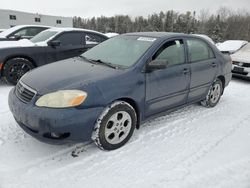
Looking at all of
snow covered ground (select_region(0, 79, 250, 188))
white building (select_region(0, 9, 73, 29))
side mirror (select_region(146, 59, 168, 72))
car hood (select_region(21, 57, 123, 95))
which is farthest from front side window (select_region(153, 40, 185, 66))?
white building (select_region(0, 9, 73, 29))

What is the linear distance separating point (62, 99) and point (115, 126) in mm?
786

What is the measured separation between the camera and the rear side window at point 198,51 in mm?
4197

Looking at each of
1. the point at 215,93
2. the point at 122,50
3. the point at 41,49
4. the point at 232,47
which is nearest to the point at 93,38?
the point at 41,49

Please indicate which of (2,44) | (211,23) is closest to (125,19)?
(211,23)

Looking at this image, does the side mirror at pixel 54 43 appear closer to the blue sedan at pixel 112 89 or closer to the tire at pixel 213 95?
the blue sedan at pixel 112 89

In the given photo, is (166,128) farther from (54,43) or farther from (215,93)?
(54,43)

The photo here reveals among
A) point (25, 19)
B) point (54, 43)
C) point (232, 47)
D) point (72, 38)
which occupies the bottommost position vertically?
point (232, 47)

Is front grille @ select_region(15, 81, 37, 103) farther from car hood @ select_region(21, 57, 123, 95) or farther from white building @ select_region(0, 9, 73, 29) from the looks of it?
white building @ select_region(0, 9, 73, 29)

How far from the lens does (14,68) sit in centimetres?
564

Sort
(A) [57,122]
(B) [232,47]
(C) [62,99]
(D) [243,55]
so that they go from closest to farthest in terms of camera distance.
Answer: (A) [57,122]
(C) [62,99]
(D) [243,55]
(B) [232,47]

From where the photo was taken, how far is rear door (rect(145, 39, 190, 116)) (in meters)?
3.45

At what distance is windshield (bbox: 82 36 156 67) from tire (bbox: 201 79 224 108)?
72.8 inches

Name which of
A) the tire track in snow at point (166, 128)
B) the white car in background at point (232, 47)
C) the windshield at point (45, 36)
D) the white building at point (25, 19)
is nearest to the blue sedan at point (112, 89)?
the tire track in snow at point (166, 128)

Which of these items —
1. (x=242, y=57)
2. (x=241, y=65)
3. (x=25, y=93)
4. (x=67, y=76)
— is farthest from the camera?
(x=242, y=57)
